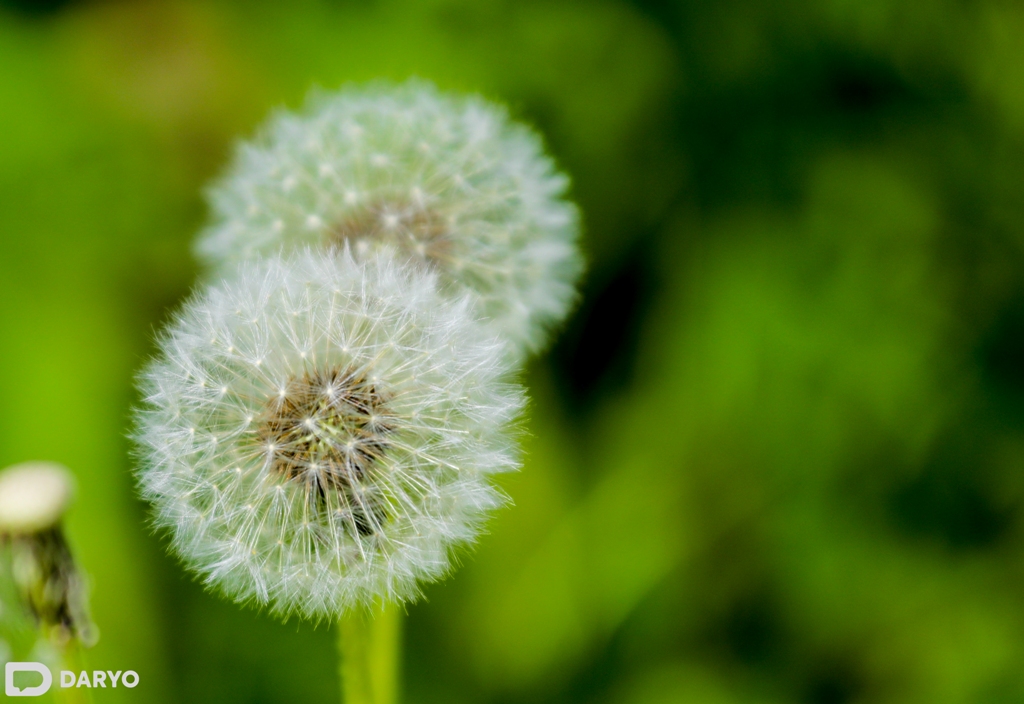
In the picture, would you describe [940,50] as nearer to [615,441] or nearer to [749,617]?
[615,441]

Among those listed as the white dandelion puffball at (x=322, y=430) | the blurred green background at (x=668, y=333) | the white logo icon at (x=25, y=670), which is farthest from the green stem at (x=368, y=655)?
the blurred green background at (x=668, y=333)

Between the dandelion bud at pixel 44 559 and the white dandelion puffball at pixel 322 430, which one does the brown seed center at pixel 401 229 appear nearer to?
the white dandelion puffball at pixel 322 430

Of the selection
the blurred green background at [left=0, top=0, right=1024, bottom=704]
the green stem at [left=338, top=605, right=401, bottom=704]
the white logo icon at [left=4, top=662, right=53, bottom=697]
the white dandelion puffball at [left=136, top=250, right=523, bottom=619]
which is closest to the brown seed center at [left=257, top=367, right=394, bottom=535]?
the white dandelion puffball at [left=136, top=250, right=523, bottom=619]

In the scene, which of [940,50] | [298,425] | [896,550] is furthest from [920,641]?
[298,425]

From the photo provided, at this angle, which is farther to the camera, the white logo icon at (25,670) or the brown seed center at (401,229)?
the brown seed center at (401,229)

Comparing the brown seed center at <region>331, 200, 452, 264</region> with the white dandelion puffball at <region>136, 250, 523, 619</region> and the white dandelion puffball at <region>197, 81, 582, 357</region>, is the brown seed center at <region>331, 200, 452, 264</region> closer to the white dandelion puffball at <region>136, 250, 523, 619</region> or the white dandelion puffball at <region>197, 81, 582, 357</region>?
the white dandelion puffball at <region>197, 81, 582, 357</region>

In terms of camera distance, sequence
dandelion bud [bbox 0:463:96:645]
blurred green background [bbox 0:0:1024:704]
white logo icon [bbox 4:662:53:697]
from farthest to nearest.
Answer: blurred green background [bbox 0:0:1024:704]
white logo icon [bbox 4:662:53:697]
dandelion bud [bbox 0:463:96:645]
